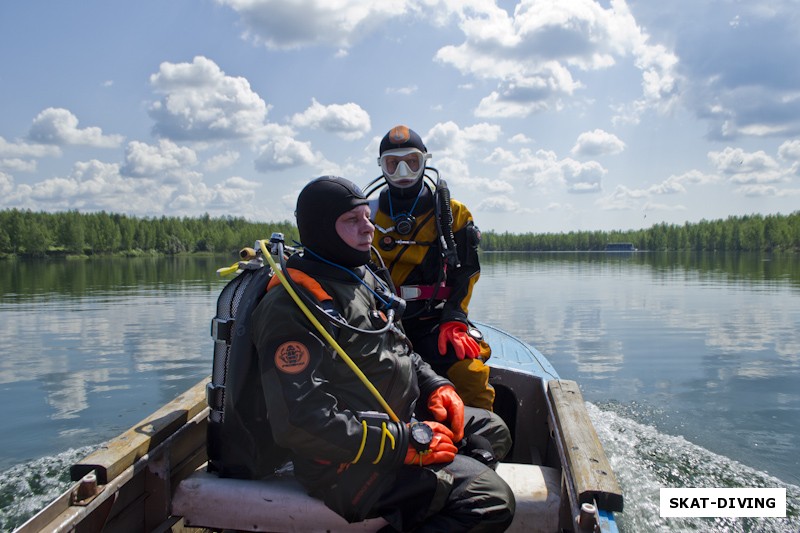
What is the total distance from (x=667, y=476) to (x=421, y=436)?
4279 millimetres

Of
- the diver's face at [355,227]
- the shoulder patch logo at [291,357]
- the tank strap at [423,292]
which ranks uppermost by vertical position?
the diver's face at [355,227]

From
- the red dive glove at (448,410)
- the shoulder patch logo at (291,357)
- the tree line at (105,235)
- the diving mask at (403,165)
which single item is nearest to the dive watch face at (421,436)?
the red dive glove at (448,410)

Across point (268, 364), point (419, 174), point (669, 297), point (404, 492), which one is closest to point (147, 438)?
point (268, 364)

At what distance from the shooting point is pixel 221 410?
9.01 ft

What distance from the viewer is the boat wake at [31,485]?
194 inches

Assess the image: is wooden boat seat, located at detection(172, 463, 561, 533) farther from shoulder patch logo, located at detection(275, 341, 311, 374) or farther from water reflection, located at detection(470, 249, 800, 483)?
water reflection, located at detection(470, 249, 800, 483)

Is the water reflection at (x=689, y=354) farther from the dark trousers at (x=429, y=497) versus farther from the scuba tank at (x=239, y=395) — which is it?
the scuba tank at (x=239, y=395)

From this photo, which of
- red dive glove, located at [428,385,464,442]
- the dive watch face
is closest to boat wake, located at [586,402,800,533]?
red dive glove, located at [428,385,464,442]

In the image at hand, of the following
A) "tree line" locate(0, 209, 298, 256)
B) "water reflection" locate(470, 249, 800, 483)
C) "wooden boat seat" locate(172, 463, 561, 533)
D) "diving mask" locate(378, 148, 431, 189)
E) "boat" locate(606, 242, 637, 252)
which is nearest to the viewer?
"wooden boat seat" locate(172, 463, 561, 533)

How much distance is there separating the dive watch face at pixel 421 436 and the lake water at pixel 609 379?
10.5ft

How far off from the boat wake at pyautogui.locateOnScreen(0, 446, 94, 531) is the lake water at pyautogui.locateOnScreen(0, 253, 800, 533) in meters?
0.02

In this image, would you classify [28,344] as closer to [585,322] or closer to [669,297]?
[585,322]

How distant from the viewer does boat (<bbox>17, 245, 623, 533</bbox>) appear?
235 centimetres

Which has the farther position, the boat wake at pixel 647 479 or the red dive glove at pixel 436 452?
the boat wake at pixel 647 479
